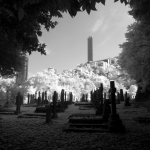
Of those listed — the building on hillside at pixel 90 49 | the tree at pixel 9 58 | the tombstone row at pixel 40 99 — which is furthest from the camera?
the building on hillside at pixel 90 49

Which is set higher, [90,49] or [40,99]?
[90,49]

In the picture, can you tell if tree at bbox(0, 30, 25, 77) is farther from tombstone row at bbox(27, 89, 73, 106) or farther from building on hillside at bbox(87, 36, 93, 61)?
building on hillside at bbox(87, 36, 93, 61)

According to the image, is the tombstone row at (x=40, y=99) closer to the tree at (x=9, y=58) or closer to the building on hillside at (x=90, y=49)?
the tree at (x=9, y=58)

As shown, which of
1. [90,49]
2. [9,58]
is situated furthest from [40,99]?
Result: [90,49]

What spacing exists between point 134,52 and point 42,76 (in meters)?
37.4

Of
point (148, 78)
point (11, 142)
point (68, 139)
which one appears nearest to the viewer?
point (11, 142)

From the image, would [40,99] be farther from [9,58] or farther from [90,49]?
[90,49]

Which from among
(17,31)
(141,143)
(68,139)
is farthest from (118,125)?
(17,31)

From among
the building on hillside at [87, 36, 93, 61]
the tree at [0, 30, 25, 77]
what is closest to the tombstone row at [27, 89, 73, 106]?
the tree at [0, 30, 25, 77]

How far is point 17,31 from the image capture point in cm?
587

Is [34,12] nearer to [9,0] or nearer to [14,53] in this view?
[9,0]

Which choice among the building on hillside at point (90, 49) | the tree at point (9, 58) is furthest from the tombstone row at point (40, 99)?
the building on hillside at point (90, 49)

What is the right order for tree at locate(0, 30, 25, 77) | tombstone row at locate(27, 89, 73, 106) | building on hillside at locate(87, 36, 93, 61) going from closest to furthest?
tree at locate(0, 30, 25, 77)
tombstone row at locate(27, 89, 73, 106)
building on hillside at locate(87, 36, 93, 61)

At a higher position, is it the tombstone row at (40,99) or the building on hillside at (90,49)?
the building on hillside at (90,49)
